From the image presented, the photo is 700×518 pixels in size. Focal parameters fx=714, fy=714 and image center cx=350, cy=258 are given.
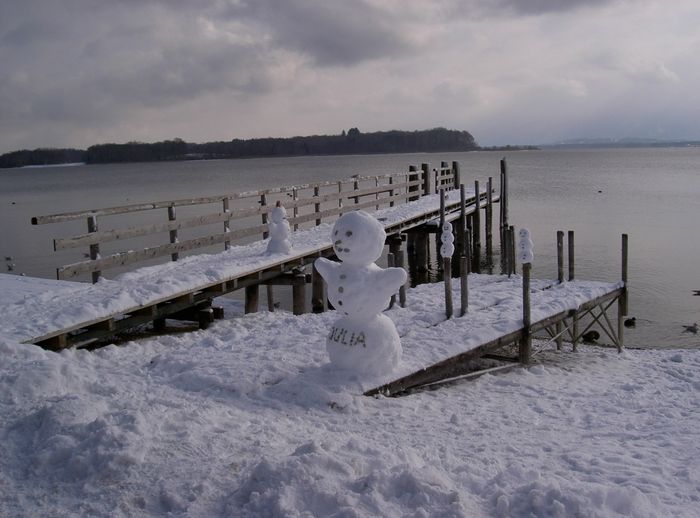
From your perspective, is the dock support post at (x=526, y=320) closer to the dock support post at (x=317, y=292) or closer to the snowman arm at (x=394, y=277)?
the snowman arm at (x=394, y=277)

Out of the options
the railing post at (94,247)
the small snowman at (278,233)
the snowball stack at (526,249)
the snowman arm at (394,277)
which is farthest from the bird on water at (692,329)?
the railing post at (94,247)

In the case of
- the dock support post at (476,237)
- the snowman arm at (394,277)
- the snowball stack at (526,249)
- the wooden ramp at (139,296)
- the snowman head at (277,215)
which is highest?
the snowman head at (277,215)

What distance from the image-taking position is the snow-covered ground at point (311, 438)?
172 inches

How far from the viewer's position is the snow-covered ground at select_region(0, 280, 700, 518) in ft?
14.4

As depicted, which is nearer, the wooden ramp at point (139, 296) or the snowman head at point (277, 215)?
the wooden ramp at point (139, 296)

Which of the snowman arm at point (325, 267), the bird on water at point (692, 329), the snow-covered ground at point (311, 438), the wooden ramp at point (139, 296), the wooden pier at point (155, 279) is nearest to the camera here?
the snow-covered ground at point (311, 438)

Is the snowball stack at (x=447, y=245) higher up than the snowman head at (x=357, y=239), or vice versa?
the snowman head at (x=357, y=239)

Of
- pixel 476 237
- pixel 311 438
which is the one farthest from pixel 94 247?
pixel 476 237

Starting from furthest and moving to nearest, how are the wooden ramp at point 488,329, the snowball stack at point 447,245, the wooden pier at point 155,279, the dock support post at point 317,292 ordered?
the dock support post at point 317,292 < the snowball stack at point 447,245 < the wooden pier at point 155,279 < the wooden ramp at point 488,329

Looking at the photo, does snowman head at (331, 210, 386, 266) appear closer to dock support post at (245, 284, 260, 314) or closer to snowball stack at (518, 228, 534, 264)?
snowball stack at (518, 228, 534, 264)

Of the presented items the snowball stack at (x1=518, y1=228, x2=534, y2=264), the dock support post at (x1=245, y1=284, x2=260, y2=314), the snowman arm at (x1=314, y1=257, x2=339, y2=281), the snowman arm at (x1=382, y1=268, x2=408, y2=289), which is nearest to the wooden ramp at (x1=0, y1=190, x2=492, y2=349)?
the dock support post at (x1=245, y1=284, x2=260, y2=314)

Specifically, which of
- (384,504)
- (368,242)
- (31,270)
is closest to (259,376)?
(368,242)

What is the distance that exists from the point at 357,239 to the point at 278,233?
18.5ft

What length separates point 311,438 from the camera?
549 cm
